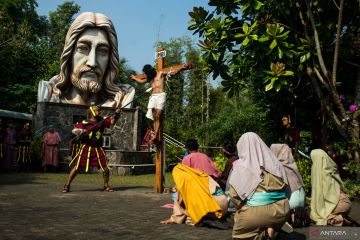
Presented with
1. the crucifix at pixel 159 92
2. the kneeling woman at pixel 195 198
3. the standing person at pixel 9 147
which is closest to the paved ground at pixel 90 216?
the kneeling woman at pixel 195 198

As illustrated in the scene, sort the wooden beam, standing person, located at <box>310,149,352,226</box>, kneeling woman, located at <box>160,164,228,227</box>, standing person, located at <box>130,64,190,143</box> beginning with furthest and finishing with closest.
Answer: the wooden beam → standing person, located at <box>130,64,190,143</box> → standing person, located at <box>310,149,352,226</box> → kneeling woman, located at <box>160,164,228,227</box>

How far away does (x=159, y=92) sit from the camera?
9.49 metres

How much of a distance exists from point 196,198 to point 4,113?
22452mm

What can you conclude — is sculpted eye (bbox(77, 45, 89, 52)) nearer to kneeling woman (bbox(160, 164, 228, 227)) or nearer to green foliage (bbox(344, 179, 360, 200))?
green foliage (bbox(344, 179, 360, 200))

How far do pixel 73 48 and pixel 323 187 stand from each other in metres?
13.0

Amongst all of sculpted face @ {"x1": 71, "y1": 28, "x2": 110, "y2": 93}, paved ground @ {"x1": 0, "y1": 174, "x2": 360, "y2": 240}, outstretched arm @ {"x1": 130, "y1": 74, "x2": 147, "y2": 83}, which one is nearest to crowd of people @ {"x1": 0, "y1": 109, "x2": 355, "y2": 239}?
paved ground @ {"x1": 0, "y1": 174, "x2": 360, "y2": 240}

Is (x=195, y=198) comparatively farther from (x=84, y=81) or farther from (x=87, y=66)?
(x=84, y=81)

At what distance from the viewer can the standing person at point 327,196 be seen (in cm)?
655

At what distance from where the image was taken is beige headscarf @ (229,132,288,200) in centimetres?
447

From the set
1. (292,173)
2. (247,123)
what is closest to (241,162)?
(292,173)

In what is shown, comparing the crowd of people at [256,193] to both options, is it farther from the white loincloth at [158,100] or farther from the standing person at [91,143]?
the standing person at [91,143]

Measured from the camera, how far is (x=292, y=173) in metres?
6.48

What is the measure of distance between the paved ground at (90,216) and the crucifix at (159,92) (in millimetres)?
478

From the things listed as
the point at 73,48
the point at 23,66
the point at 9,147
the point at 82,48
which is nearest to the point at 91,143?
the point at 9,147
